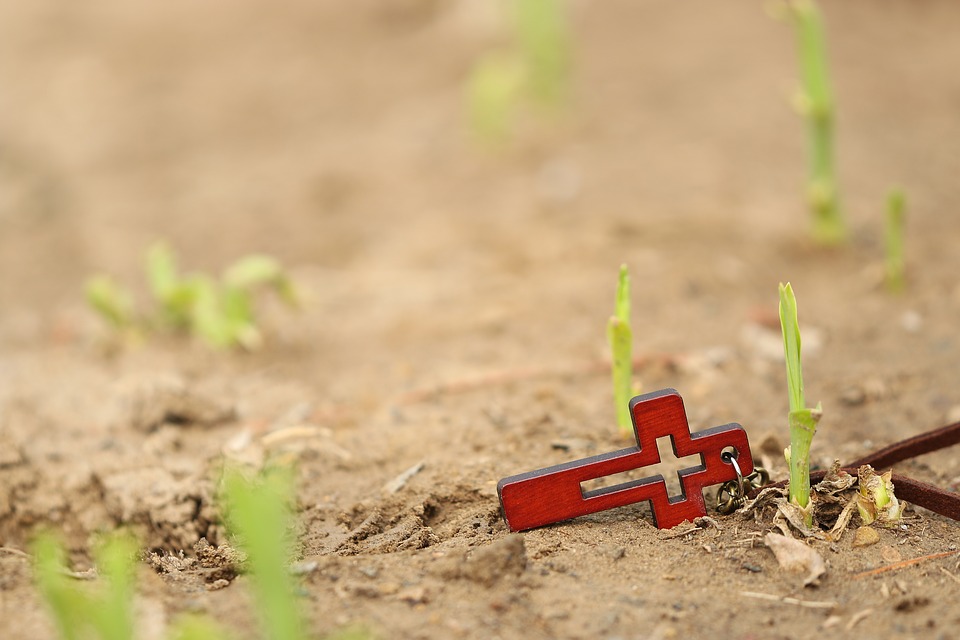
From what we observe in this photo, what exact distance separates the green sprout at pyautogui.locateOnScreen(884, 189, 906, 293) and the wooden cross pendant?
3.29 ft

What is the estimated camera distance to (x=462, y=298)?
8.38 feet

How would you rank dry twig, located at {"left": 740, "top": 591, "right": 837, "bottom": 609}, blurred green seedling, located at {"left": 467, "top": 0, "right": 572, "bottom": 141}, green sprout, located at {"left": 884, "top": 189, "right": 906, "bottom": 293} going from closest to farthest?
dry twig, located at {"left": 740, "top": 591, "right": 837, "bottom": 609} < green sprout, located at {"left": 884, "top": 189, "right": 906, "bottom": 293} < blurred green seedling, located at {"left": 467, "top": 0, "right": 572, "bottom": 141}

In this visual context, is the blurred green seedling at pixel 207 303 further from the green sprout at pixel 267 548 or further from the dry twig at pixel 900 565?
Result: the dry twig at pixel 900 565

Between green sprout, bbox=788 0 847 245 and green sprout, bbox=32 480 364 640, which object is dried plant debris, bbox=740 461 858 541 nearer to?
green sprout, bbox=32 480 364 640

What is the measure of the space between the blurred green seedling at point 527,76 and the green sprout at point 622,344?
76.7 inches

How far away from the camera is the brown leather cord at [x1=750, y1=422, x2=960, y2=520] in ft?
4.46

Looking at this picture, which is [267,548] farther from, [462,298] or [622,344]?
[462,298]

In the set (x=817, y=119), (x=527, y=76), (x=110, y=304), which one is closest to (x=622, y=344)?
(x=817, y=119)

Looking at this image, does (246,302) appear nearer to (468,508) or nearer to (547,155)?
(468,508)

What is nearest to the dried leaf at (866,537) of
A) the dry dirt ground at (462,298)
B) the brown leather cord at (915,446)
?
the dry dirt ground at (462,298)

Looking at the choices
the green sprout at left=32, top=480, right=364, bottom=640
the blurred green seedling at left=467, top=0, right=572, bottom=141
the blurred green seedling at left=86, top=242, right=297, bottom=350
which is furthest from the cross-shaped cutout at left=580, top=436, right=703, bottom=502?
the blurred green seedling at left=467, top=0, right=572, bottom=141

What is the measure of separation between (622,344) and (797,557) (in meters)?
0.45

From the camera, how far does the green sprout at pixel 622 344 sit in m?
1.51

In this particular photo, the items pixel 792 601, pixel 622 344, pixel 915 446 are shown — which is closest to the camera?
pixel 792 601
